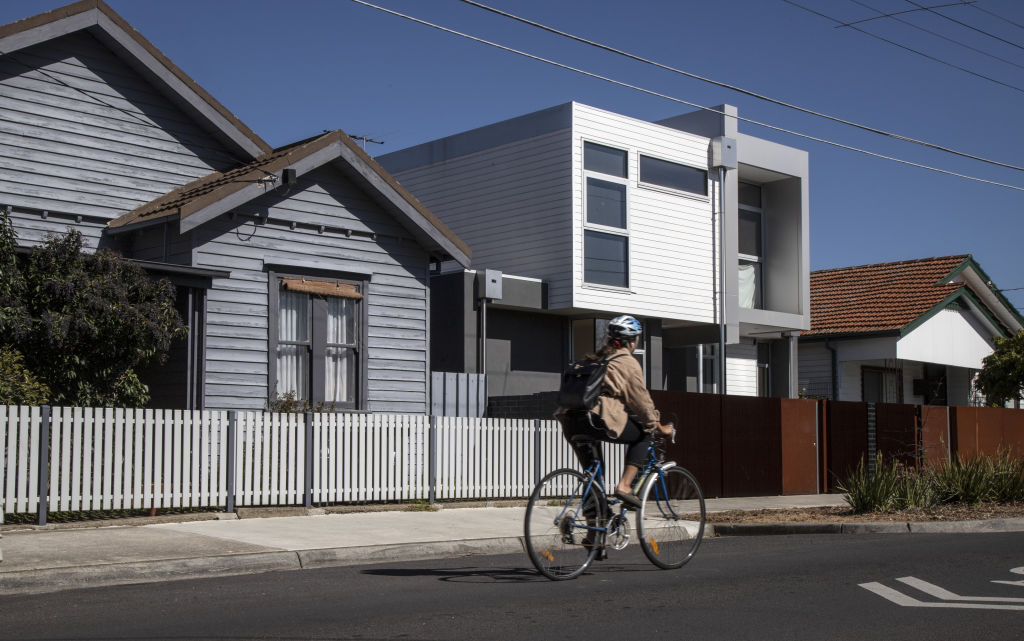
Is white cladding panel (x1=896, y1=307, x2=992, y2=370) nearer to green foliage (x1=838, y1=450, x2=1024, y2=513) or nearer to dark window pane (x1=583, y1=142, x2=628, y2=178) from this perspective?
dark window pane (x1=583, y1=142, x2=628, y2=178)

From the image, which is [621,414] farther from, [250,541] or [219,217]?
[219,217]

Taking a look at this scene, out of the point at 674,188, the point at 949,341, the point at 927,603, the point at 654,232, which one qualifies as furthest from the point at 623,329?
the point at 949,341

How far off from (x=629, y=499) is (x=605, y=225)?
15577mm

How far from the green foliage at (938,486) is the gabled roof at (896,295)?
14.2 metres

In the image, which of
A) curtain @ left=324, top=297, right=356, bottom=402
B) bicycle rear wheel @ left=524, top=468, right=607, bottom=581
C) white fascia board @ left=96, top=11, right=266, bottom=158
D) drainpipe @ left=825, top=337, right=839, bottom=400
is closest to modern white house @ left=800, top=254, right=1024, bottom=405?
drainpipe @ left=825, top=337, right=839, bottom=400

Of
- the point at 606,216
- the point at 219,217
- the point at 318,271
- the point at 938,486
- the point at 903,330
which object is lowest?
the point at 938,486

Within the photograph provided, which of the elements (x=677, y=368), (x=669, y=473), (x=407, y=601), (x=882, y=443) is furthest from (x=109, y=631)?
(x=677, y=368)

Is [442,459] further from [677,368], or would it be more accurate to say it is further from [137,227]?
[677,368]

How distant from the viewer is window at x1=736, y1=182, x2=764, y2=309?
1105 inches

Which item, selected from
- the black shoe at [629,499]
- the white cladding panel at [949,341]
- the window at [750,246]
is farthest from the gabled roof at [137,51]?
the white cladding panel at [949,341]

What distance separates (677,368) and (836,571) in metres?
18.5

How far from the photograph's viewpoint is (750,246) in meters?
28.7

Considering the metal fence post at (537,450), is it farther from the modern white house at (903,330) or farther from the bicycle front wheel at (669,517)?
the modern white house at (903,330)

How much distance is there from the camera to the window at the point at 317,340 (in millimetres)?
16172
